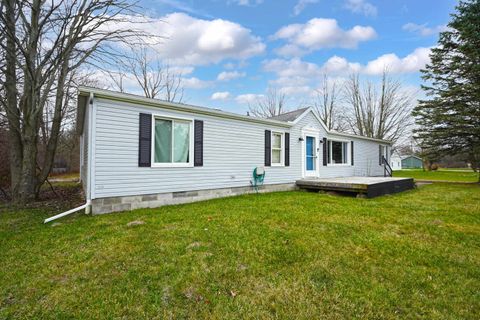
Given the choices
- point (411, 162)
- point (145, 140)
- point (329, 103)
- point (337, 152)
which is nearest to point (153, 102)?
point (145, 140)

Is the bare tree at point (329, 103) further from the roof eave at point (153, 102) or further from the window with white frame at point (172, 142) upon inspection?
the window with white frame at point (172, 142)

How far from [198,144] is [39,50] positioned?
21.0ft

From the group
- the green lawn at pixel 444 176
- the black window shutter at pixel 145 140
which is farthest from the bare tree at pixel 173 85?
the green lawn at pixel 444 176

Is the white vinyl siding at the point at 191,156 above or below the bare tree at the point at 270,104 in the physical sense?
below

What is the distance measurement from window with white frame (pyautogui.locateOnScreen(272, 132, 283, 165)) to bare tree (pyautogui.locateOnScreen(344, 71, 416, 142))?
17.3m

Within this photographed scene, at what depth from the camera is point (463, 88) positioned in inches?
462

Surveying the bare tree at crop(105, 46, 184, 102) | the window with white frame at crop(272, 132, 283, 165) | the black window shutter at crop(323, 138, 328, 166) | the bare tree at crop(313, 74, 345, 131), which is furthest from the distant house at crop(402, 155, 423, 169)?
the window with white frame at crop(272, 132, 283, 165)

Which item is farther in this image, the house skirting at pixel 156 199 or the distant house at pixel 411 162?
the distant house at pixel 411 162

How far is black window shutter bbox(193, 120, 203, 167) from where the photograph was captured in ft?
22.4

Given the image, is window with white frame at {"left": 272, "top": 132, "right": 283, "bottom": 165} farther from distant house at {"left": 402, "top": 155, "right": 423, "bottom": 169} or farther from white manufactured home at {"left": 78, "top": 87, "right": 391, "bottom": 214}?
distant house at {"left": 402, "top": 155, "right": 423, "bottom": 169}

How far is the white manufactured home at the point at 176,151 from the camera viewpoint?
17.7 ft

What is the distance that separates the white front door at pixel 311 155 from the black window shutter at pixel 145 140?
705cm

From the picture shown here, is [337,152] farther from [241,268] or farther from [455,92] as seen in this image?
[241,268]

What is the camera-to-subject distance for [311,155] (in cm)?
1077
